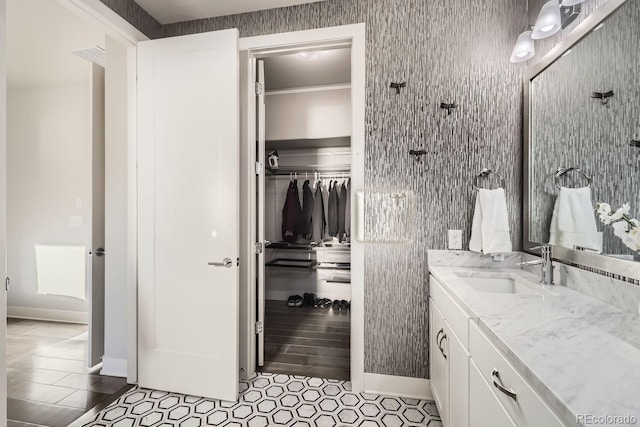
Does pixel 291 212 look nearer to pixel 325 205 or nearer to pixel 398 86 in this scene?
pixel 325 205

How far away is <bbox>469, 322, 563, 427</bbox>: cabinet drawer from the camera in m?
0.63

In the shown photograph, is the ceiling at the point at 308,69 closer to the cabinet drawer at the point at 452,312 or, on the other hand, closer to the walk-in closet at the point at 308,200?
the walk-in closet at the point at 308,200

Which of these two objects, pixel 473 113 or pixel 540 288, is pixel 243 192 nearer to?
pixel 473 113

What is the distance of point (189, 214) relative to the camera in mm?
1940

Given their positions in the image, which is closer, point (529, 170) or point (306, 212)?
point (529, 170)

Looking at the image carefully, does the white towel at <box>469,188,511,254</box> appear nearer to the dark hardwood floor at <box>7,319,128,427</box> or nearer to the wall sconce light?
the wall sconce light

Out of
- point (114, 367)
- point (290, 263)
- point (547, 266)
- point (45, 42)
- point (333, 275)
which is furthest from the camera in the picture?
point (290, 263)

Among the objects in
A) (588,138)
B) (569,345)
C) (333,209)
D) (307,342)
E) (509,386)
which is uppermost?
(588,138)

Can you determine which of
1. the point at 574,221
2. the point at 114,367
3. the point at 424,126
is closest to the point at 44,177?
the point at 114,367

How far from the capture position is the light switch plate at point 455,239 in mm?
1835

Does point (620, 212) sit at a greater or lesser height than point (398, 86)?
lesser

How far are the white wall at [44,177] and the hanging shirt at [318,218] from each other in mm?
2531

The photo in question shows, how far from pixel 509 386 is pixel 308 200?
3.10 metres

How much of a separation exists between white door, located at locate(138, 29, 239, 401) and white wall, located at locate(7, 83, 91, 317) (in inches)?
70.3
